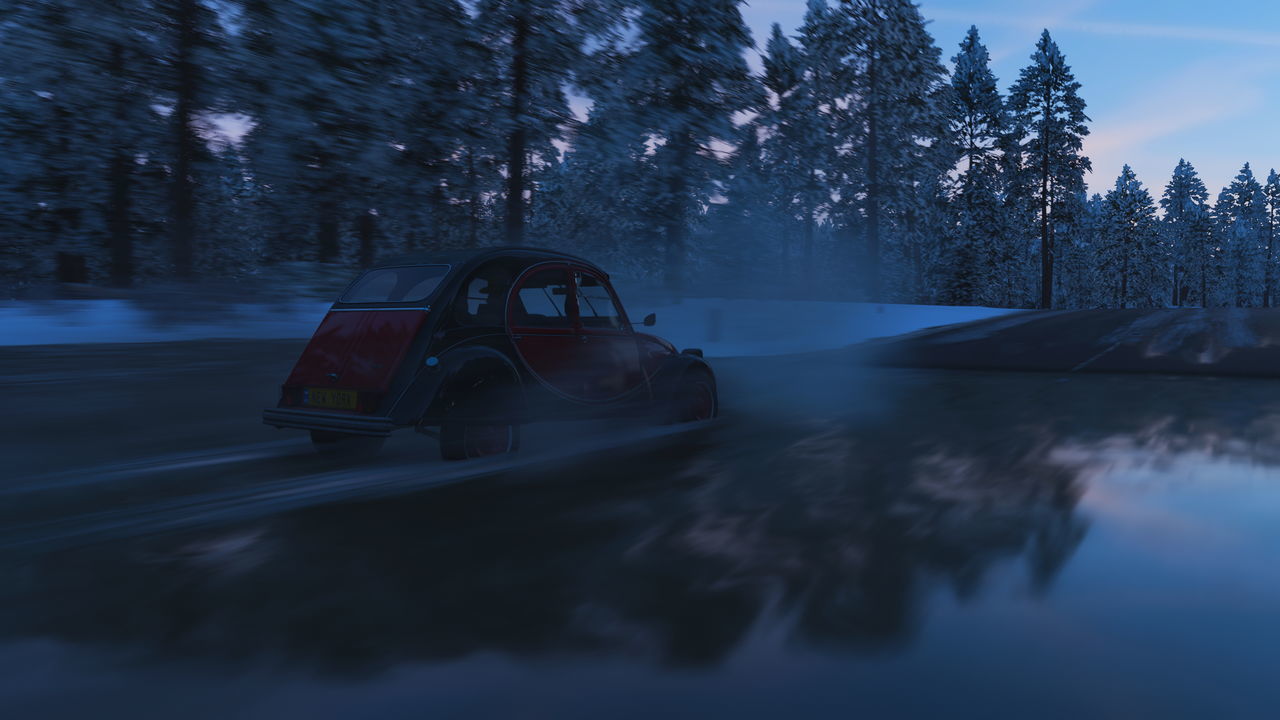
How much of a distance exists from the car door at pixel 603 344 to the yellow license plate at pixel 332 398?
2057 millimetres

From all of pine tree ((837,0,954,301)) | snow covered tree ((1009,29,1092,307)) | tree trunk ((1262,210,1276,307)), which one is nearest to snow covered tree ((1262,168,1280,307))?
tree trunk ((1262,210,1276,307))

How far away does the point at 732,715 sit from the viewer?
300 cm

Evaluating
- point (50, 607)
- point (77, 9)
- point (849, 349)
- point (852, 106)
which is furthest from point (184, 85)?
point (852, 106)

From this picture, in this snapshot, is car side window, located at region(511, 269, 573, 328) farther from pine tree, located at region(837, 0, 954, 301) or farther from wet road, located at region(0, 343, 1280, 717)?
pine tree, located at region(837, 0, 954, 301)

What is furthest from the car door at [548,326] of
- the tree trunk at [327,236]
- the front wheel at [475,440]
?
the tree trunk at [327,236]

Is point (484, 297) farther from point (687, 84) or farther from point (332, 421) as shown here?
point (687, 84)

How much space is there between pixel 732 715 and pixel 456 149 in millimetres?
13146

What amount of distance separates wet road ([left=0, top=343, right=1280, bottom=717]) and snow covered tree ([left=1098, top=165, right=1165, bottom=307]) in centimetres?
10457

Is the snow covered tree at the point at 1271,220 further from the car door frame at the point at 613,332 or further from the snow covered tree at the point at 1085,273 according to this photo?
the car door frame at the point at 613,332

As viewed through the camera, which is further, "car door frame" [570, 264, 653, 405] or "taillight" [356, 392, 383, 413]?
"car door frame" [570, 264, 653, 405]

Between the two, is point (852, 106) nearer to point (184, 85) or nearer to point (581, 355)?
point (184, 85)

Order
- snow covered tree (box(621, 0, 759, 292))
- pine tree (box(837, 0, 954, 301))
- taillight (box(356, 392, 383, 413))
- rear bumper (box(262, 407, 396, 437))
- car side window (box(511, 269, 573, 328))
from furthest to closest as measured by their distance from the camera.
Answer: pine tree (box(837, 0, 954, 301)) → snow covered tree (box(621, 0, 759, 292)) → car side window (box(511, 269, 573, 328)) → taillight (box(356, 392, 383, 413)) → rear bumper (box(262, 407, 396, 437))

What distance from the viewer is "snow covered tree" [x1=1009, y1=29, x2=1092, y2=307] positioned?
5606cm

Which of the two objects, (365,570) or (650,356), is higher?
(650,356)
